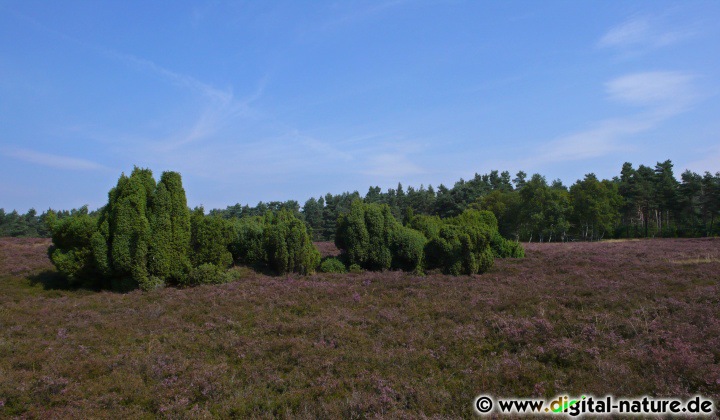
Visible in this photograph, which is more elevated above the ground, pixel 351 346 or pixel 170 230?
pixel 170 230

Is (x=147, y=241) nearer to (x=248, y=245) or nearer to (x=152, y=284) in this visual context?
(x=152, y=284)

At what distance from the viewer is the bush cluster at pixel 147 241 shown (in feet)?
53.6

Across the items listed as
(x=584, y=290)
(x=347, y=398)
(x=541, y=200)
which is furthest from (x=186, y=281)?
(x=541, y=200)

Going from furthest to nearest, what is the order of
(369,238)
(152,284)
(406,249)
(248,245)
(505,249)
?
(505,249) → (248,245) → (369,238) → (406,249) → (152,284)

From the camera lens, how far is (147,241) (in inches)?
650

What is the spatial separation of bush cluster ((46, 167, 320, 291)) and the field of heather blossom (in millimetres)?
1356

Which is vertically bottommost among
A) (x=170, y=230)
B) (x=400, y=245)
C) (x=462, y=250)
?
(x=462, y=250)

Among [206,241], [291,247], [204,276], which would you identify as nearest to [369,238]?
[291,247]

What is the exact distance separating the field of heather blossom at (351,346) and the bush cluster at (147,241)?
1356mm

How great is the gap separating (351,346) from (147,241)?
440 inches

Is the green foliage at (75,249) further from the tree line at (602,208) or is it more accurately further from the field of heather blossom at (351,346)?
the tree line at (602,208)

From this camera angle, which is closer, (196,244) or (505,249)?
(196,244)

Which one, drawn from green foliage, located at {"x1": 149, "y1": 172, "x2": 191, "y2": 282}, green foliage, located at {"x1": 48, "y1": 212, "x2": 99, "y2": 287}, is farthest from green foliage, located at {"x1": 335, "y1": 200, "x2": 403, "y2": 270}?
green foliage, located at {"x1": 48, "y1": 212, "x2": 99, "y2": 287}

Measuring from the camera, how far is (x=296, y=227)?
1923 cm
